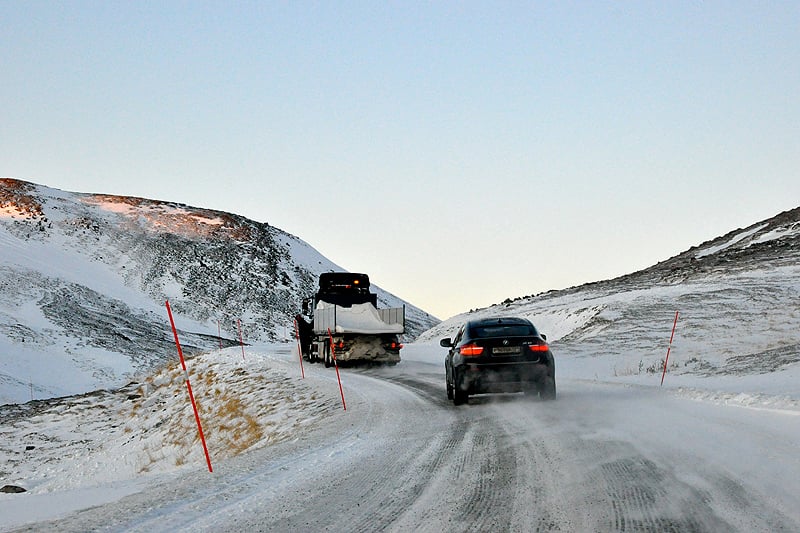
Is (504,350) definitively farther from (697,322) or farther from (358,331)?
(697,322)

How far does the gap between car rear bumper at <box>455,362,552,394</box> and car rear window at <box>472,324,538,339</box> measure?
603 mm

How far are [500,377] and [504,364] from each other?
25cm

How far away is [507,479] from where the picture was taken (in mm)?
7152

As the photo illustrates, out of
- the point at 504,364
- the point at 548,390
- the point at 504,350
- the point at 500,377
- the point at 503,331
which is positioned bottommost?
the point at 548,390

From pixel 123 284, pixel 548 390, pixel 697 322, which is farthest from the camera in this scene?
pixel 123 284

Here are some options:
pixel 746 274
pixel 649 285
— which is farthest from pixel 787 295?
pixel 649 285

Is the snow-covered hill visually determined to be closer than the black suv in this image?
No

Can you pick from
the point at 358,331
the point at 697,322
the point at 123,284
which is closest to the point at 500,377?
the point at 358,331

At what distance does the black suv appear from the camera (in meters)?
13.9

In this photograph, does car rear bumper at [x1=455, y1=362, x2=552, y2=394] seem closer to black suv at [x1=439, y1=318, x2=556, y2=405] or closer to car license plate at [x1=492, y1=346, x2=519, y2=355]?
black suv at [x1=439, y1=318, x2=556, y2=405]

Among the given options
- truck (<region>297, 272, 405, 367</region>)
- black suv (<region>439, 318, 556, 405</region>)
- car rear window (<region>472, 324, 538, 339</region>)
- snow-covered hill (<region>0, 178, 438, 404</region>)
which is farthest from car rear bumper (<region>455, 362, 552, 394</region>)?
snow-covered hill (<region>0, 178, 438, 404</region>)

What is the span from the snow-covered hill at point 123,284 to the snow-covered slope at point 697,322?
2249 centimetres

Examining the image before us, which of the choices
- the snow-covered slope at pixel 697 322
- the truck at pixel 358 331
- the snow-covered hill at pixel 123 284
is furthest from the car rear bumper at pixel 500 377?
the snow-covered hill at pixel 123 284

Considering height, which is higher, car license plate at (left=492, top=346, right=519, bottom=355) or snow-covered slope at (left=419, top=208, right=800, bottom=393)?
snow-covered slope at (left=419, top=208, right=800, bottom=393)
